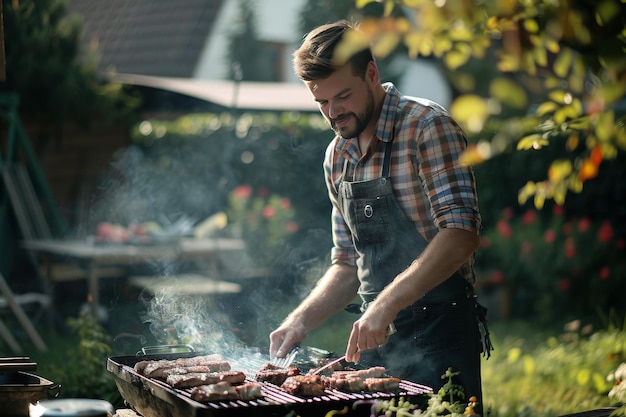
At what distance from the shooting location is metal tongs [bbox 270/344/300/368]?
341 centimetres

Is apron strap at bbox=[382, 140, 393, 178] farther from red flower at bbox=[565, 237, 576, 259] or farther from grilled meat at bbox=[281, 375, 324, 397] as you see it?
red flower at bbox=[565, 237, 576, 259]

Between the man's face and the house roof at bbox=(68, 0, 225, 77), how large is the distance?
14765 mm

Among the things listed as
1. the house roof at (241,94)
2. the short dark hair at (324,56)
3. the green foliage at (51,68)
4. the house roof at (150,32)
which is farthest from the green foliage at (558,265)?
the house roof at (150,32)

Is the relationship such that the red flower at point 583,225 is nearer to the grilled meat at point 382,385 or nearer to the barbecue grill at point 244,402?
the barbecue grill at point 244,402

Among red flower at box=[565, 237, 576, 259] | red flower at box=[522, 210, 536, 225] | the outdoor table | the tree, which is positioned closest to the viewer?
the tree

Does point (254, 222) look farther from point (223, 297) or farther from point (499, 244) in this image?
point (499, 244)

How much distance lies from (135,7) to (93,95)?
10.7 m

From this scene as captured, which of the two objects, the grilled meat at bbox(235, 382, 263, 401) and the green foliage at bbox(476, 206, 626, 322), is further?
the green foliage at bbox(476, 206, 626, 322)

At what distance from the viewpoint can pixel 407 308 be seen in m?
3.43

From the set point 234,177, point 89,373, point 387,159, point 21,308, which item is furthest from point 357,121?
point 234,177

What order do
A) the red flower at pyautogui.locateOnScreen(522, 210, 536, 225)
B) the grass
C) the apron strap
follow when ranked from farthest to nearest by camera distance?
the red flower at pyautogui.locateOnScreen(522, 210, 536, 225) < the grass < the apron strap

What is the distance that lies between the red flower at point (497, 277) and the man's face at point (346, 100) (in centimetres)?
631

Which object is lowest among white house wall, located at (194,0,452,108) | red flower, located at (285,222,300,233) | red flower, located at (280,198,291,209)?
red flower, located at (285,222,300,233)

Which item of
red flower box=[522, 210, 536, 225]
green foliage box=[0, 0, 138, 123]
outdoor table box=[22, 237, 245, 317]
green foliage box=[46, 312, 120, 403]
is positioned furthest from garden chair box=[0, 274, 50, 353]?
red flower box=[522, 210, 536, 225]
